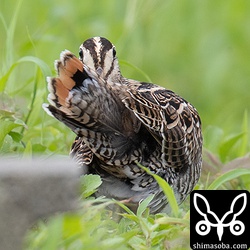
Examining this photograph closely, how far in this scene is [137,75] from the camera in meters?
10.6

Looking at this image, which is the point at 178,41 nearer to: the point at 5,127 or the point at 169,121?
the point at 169,121

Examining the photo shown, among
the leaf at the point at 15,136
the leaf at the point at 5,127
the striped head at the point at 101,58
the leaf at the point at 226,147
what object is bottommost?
the leaf at the point at 226,147

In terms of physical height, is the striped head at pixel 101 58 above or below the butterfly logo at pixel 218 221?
above

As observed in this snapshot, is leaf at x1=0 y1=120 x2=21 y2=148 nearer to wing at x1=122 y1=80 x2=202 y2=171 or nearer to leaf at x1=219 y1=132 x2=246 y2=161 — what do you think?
→ wing at x1=122 y1=80 x2=202 y2=171

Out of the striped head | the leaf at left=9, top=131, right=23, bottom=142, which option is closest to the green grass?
the leaf at left=9, top=131, right=23, bottom=142

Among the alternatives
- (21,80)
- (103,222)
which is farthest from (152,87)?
(21,80)

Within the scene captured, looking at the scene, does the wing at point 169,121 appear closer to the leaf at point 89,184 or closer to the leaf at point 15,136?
the leaf at point 89,184

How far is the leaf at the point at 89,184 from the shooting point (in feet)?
18.5

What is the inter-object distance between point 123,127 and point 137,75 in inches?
184

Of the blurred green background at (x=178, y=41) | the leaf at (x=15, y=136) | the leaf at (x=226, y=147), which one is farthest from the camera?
the blurred green background at (x=178, y=41)

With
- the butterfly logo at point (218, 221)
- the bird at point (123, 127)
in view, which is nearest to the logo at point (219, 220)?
the butterfly logo at point (218, 221)

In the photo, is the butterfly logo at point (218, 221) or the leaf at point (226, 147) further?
the leaf at point (226, 147)

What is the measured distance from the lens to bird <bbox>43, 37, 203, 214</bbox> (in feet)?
18.1

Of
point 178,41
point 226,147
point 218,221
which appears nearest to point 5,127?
point 218,221
